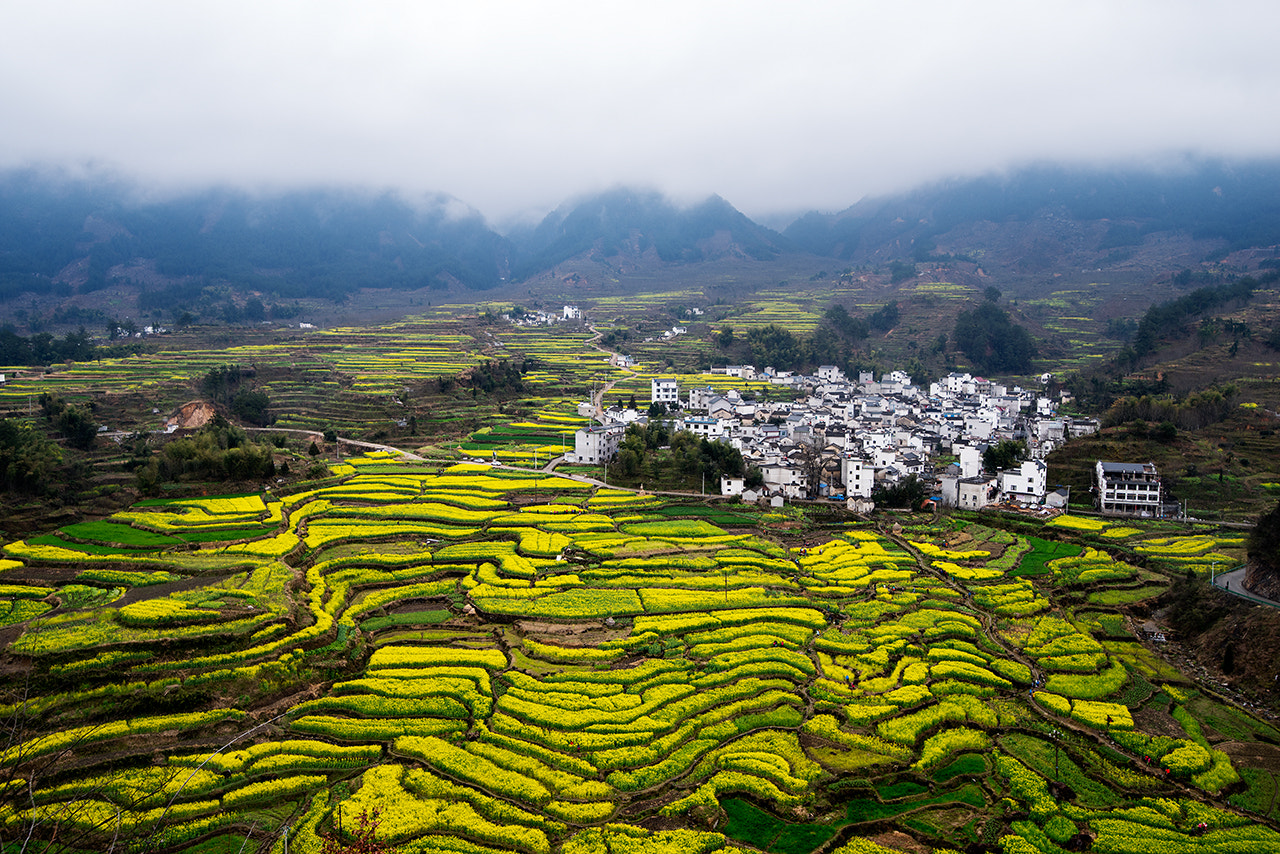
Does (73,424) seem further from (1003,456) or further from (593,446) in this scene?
(1003,456)

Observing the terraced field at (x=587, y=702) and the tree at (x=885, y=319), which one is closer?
the terraced field at (x=587, y=702)

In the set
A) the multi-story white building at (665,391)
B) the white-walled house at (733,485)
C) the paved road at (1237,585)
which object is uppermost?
the multi-story white building at (665,391)

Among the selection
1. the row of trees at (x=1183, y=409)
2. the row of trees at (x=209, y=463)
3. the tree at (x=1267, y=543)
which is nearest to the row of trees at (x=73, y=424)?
the row of trees at (x=209, y=463)

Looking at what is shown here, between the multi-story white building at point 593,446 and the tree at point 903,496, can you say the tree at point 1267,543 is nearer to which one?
the tree at point 903,496

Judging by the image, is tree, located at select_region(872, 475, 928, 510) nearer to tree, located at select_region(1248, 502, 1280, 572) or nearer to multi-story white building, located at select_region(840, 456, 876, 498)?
multi-story white building, located at select_region(840, 456, 876, 498)

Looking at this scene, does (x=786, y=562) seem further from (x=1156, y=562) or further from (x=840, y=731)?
(x=1156, y=562)
